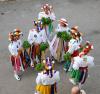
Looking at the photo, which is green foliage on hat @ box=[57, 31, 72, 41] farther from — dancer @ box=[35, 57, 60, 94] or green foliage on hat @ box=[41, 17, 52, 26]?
dancer @ box=[35, 57, 60, 94]

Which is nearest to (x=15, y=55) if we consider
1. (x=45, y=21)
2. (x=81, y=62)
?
(x=45, y=21)

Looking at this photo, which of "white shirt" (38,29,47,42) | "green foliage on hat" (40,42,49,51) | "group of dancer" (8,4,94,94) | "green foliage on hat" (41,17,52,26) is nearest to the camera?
"group of dancer" (8,4,94,94)

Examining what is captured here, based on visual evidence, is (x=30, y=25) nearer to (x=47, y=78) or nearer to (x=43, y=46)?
(x=43, y=46)

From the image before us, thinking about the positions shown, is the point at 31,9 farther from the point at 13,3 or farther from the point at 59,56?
the point at 59,56

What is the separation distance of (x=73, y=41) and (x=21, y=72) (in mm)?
1863

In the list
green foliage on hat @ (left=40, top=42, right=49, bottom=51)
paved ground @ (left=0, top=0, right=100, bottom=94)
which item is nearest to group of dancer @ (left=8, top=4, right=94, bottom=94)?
green foliage on hat @ (left=40, top=42, right=49, bottom=51)

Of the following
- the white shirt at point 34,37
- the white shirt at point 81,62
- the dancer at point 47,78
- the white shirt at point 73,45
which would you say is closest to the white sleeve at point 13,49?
the white shirt at point 34,37

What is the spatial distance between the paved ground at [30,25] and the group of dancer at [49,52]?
11.2 inches

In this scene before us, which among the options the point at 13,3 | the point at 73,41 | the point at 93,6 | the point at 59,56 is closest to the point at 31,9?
the point at 13,3

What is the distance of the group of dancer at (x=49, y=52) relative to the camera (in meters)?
8.83

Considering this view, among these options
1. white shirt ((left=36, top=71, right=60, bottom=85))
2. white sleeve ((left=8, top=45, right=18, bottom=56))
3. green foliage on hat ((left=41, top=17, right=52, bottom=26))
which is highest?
green foliage on hat ((left=41, top=17, right=52, bottom=26))

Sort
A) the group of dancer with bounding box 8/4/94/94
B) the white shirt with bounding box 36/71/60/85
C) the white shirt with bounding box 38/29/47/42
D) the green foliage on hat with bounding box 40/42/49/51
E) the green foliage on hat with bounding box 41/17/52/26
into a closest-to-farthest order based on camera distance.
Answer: the white shirt with bounding box 36/71/60/85, the group of dancer with bounding box 8/4/94/94, the green foliage on hat with bounding box 40/42/49/51, the white shirt with bounding box 38/29/47/42, the green foliage on hat with bounding box 41/17/52/26

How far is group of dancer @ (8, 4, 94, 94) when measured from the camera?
883cm

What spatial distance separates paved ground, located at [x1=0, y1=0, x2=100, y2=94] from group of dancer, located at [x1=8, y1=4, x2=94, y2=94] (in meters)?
0.28
